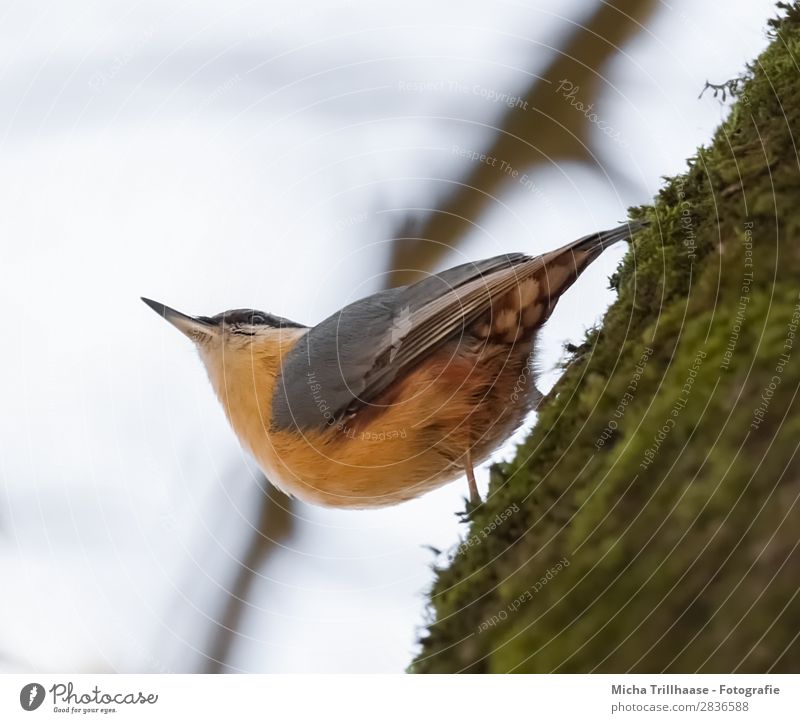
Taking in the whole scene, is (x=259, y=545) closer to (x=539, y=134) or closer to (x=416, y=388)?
(x=416, y=388)

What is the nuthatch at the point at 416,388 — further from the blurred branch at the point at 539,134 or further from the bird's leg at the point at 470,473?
the blurred branch at the point at 539,134

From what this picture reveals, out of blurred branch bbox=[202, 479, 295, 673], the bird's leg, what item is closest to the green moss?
the bird's leg

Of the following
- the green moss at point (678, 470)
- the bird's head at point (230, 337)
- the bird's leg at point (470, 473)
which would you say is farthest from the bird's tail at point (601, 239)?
the bird's head at point (230, 337)

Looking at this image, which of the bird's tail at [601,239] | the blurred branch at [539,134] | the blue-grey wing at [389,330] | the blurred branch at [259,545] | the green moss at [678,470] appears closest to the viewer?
the green moss at [678,470]

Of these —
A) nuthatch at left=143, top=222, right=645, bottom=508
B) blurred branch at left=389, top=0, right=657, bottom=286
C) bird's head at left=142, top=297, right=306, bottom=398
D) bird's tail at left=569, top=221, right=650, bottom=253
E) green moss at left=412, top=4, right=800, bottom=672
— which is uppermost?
blurred branch at left=389, top=0, right=657, bottom=286

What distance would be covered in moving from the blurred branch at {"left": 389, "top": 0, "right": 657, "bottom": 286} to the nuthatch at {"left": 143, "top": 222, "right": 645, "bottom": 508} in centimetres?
31

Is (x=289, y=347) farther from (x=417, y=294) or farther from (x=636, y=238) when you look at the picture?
(x=636, y=238)

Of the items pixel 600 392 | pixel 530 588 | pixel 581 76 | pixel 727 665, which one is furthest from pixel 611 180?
pixel 727 665

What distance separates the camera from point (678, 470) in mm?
559

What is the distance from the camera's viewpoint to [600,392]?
2.61 feet

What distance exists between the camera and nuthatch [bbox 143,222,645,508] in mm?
1372

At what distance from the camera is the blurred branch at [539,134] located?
1.67 m

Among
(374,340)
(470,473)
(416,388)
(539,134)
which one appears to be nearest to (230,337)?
(374,340)

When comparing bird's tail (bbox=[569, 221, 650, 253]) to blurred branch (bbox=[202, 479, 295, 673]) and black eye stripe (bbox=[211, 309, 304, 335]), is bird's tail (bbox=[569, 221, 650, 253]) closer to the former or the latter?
black eye stripe (bbox=[211, 309, 304, 335])
